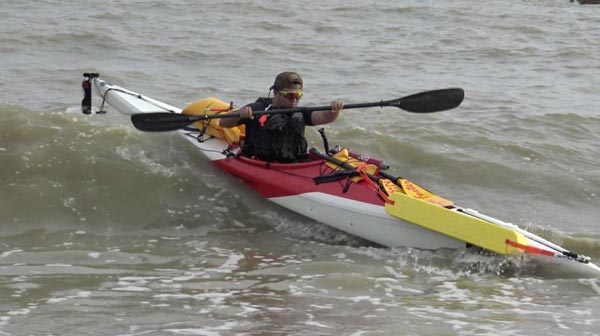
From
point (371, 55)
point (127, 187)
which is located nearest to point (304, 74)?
point (371, 55)

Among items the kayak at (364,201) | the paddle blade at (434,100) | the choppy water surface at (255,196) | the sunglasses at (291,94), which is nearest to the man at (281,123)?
the sunglasses at (291,94)

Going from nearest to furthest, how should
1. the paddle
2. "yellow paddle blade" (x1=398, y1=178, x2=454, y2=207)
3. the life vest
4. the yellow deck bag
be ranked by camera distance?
"yellow paddle blade" (x1=398, y1=178, x2=454, y2=207), the life vest, the paddle, the yellow deck bag

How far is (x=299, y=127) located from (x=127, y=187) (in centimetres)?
175

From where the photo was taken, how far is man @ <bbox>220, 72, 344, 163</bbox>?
7.02 m

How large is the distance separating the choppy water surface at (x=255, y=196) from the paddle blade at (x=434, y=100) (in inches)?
46.9

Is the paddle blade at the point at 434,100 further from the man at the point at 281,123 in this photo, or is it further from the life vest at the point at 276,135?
the life vest at the point at 276,135

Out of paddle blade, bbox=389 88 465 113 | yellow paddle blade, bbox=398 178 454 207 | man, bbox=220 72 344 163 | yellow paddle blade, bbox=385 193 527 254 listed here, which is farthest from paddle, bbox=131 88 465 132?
yellow paddle blade, bbox=385 193 527 254

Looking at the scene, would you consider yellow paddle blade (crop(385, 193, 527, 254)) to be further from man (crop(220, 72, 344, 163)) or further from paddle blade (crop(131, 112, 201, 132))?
paddle blade (crop(131, 112, 201, 132))

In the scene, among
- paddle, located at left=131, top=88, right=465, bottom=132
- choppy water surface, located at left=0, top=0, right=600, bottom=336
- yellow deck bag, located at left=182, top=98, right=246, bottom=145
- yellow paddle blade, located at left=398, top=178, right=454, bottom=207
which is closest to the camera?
choppy water surface, located at left=0, top=0, right=600, bottom=336

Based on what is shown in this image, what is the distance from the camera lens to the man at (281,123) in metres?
7.02

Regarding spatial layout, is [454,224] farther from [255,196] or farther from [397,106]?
[255,196]

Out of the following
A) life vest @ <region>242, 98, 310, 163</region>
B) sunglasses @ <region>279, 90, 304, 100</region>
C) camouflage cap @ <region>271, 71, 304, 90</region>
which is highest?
camouflage cap @ <region>271, 71, 304, 90</region>

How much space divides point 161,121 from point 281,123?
3.27 ft

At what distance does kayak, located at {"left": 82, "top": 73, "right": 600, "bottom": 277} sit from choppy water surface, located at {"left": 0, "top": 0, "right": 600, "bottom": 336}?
0.12 meters
